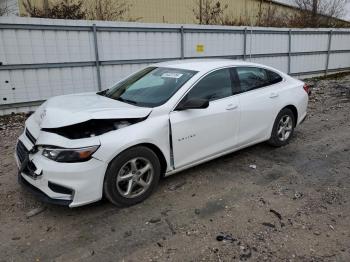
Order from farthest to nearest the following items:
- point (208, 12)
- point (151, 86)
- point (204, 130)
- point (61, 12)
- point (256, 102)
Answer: point (208, 12) → point (61, 12) → point (256, 102) → point (151, 86) → point (204, 130)

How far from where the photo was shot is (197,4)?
16.2m

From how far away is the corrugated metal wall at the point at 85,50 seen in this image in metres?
7.45

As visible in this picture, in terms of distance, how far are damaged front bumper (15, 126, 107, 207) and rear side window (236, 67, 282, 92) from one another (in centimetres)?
250

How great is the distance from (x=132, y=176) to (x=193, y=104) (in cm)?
109

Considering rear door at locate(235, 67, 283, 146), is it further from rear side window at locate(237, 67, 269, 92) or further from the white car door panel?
the white car door panel

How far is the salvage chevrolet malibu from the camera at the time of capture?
3.21 meters

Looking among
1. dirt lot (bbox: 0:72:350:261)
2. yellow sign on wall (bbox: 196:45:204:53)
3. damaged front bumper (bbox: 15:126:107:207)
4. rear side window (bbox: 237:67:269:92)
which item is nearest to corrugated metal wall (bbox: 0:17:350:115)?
yellow sign on wall (bbox: 196:45:204:53)

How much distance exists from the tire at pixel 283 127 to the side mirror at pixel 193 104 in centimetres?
189

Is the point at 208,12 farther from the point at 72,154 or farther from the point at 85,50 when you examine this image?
the point at 72,154

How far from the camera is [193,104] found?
383 cm

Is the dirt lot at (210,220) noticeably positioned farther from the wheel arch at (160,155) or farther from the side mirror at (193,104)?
the side mirror at (193,104)

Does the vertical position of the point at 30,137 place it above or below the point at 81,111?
below

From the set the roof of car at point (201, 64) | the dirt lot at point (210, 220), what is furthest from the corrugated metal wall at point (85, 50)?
the roof of car at point (201, 64)

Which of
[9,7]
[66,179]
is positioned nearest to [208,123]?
[66,179]
